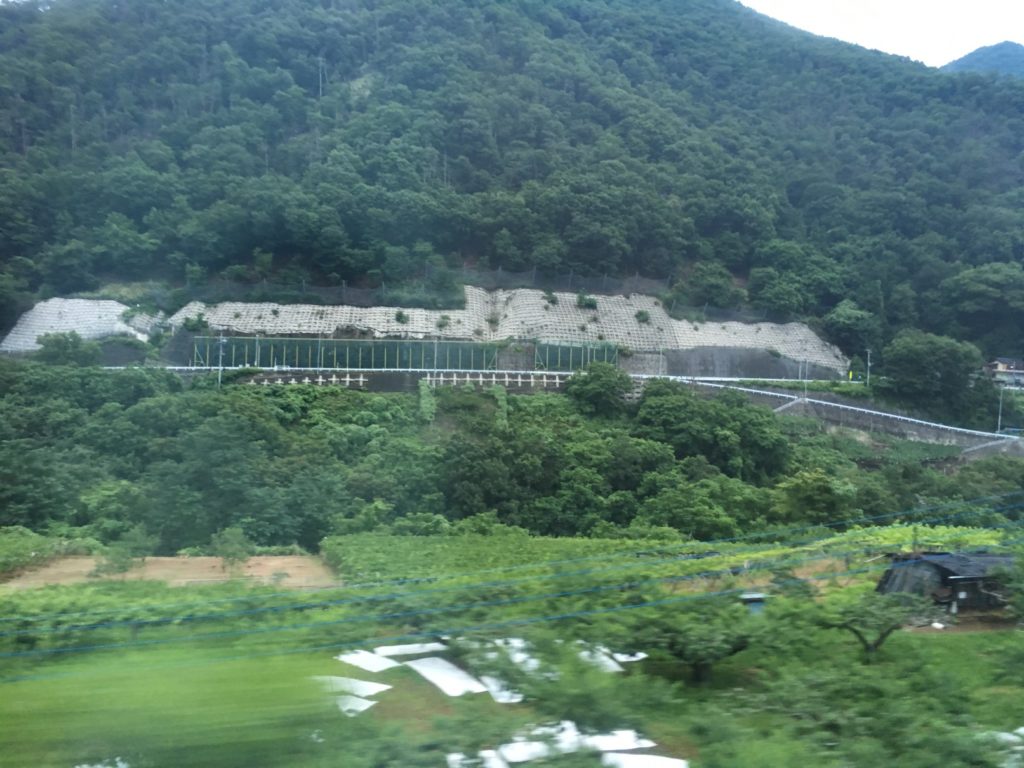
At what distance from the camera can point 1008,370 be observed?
23.0 meters

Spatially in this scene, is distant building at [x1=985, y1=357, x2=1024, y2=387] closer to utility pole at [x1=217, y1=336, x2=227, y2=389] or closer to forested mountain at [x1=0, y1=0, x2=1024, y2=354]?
forested mountain at [x1=0, y1=0, x2=1024, y2=354]

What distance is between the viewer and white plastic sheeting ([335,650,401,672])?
3637 mm

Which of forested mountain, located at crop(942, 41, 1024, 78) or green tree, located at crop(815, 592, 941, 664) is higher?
forested mountain, located at crop(942, 41, 1024, 78)

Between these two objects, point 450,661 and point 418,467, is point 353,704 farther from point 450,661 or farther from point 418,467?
point 418,467

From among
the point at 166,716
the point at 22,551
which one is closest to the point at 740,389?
the point at 22,551

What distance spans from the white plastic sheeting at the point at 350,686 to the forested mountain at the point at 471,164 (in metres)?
19.7

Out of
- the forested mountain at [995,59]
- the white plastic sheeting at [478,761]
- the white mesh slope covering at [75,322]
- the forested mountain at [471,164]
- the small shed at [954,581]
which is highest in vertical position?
the forested mountain at [995,59]

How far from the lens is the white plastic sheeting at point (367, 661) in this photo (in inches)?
143

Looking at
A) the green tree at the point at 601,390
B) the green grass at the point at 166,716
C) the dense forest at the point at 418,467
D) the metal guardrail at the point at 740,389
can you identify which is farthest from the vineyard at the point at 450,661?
the metal guardrail at the point at 740,389

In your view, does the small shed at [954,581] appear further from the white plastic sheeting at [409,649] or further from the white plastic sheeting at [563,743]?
the white plastic sheeting at [409,649]

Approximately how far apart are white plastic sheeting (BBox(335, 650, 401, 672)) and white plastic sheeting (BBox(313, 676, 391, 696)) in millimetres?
123

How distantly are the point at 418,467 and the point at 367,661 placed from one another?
7777 millimetres

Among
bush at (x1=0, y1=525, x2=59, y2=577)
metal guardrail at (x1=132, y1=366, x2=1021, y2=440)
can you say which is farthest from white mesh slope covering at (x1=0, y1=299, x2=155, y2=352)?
bush at (x1=0, y1=525, x2=59, y2=577)

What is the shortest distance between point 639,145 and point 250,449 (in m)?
22.0
